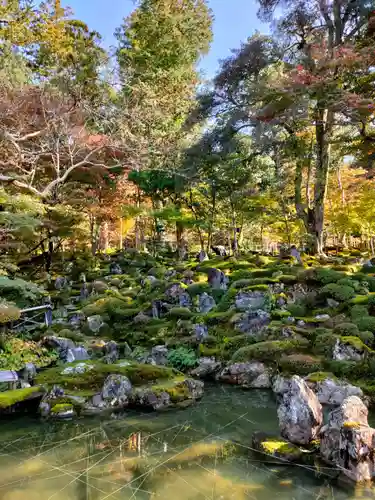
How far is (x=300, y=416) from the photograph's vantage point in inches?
182

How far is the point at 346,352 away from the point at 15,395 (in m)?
5.94

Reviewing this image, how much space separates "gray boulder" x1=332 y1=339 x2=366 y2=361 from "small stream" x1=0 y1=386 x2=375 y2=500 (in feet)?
6.70

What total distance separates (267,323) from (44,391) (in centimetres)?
505

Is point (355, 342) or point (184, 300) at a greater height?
point (184, 300)

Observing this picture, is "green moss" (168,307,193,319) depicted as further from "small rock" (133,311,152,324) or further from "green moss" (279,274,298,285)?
"green moss" (279,274,298,285)

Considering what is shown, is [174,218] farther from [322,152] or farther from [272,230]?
[272,230]

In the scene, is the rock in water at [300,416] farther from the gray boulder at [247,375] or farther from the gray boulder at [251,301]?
the gray boulder at [251,301]

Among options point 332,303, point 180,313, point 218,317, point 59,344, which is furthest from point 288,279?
point 59,344

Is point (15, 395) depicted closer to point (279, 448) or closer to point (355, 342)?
point (279, 448)

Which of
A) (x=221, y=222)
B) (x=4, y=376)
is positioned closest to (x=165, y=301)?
(x=4, y=376)

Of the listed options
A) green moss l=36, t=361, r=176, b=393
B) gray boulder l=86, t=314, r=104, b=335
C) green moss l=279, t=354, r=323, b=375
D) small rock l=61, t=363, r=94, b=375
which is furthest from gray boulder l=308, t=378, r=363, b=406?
gray boulder l=86, t=314, r=104, b=335

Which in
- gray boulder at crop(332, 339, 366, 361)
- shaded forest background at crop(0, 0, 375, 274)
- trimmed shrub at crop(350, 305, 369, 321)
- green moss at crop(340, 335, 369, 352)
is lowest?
gray boulder at crop(332, 339, 366, 361)

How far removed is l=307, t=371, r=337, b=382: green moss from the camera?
6332 millimetres

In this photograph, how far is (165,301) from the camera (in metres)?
11.3
